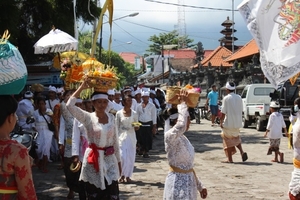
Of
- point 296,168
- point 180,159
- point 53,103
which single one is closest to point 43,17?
point 53,103

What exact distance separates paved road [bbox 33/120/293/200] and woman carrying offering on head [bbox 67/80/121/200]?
240cm

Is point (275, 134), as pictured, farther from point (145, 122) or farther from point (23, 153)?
point (23, 153)

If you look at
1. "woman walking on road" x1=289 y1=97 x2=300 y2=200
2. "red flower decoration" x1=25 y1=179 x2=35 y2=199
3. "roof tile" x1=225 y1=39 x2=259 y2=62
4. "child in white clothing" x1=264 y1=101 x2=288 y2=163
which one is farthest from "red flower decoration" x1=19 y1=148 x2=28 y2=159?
"roof tile" x1=225 y1=39 x2=259 y2=62

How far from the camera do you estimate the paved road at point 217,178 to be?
8.41 metres

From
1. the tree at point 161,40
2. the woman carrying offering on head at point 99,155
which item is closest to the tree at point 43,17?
the woman carrying offering on head at point 99,155

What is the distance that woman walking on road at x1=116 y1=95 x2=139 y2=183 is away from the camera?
962 cm

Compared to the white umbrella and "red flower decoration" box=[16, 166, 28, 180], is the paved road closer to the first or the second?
the white umbrella

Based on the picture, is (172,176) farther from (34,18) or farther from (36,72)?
(36,72)

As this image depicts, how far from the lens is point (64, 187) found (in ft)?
30.3

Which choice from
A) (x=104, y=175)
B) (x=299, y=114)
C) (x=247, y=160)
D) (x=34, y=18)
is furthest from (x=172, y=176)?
(x=34, y=18)

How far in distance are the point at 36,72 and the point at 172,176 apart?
15249 millimetres

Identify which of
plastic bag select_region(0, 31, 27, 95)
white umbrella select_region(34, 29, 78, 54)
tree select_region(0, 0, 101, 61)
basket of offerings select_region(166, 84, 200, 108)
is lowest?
basket of offerings select_region(166, 84, 200, 108)

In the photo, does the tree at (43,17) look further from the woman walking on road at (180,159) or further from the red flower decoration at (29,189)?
the red flower decoration at (29,189)

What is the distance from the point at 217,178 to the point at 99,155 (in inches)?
180
